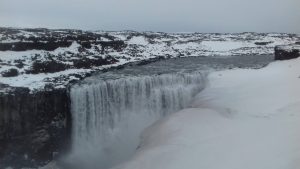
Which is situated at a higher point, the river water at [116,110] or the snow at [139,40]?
the snow at [139,40]

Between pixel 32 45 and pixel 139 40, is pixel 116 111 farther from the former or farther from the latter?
pixel 139 40

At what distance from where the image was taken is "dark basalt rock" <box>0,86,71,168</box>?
16656 millimetres

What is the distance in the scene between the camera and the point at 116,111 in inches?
795

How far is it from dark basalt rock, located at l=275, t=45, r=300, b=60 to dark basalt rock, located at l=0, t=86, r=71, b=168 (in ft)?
51.4

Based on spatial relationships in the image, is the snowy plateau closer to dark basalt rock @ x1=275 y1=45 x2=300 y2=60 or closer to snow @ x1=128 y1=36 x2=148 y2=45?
dark basalt rock @ x1=275 y1=45 x2=300 y2=60

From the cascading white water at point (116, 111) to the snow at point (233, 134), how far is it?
3.69 m

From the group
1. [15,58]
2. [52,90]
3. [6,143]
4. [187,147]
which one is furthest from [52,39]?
[187,147]

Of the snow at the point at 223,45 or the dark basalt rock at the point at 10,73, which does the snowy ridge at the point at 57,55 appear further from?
the snow at the point at 223,45

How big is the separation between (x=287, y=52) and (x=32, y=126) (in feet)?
58.1

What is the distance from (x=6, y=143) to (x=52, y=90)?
3158mm

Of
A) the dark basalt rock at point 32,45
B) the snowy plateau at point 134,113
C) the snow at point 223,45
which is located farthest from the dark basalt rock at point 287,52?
the snow at point 223,45

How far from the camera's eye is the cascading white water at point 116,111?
1891cm

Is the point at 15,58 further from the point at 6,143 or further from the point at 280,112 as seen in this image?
the point at 280,112

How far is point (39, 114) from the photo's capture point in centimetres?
1780
